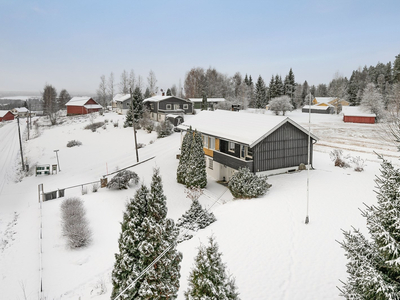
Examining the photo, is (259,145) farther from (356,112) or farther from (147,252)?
(356,112)

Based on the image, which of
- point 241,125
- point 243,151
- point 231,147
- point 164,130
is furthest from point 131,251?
point 164,130

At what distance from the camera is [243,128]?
24.5 metres

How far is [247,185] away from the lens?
62.1 feet

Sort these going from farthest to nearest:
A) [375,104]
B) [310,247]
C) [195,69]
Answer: [195,69] → [375,104] → [310,247]

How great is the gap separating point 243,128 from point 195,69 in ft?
237

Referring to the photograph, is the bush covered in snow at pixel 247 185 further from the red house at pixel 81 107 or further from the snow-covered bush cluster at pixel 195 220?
the red house at pixel 81 107

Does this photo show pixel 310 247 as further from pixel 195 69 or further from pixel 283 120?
pixel 195 69

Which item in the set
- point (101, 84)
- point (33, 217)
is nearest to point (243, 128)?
point (33, 217)

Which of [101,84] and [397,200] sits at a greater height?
[101,84]

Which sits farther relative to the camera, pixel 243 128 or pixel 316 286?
pixel 243 128

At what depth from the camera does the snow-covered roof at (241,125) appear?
22156 millimetres

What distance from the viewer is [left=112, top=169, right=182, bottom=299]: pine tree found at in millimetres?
7488

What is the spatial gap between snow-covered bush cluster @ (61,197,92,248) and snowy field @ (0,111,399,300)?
45cm

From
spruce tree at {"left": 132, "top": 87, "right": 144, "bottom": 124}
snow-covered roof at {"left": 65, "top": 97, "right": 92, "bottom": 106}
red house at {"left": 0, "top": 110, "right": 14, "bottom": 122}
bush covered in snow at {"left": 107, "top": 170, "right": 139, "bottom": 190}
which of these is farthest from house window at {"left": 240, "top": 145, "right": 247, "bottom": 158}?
red house at {"left": 0, "top": 110, "right": 14, "bottom": 122}
